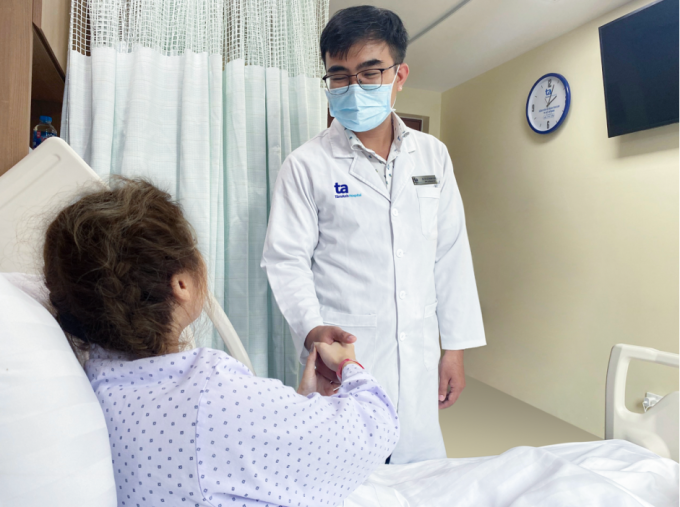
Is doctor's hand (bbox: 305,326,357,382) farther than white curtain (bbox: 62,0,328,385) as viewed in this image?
No

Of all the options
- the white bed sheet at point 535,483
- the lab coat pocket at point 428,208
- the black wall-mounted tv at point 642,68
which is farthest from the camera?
the black wall-mounted tv at point 642,68

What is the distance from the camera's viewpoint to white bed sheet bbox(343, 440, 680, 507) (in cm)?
75

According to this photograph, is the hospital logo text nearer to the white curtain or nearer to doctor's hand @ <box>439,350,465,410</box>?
the white curtain

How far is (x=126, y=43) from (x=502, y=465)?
68.8 inches

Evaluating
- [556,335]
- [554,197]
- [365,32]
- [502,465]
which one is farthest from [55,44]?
[556,335]

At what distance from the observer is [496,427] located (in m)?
2.89

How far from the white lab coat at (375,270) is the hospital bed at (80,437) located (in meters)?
0.25

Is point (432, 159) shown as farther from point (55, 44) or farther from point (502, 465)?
point (55, 44)

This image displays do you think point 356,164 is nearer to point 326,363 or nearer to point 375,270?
point 375,270

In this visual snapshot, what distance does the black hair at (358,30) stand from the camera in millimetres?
1386

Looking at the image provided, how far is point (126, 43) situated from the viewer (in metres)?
1.62

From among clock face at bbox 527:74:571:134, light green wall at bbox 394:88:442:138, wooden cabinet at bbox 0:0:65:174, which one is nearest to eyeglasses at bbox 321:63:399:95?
wooden cabinet at bbox 0:0:65:174

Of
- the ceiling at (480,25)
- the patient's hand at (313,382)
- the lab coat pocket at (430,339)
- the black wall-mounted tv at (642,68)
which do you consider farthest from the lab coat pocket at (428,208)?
the ceiling at (480,25)

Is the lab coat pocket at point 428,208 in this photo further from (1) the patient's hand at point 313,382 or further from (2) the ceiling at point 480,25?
(2) the ceiling at point 480,25
